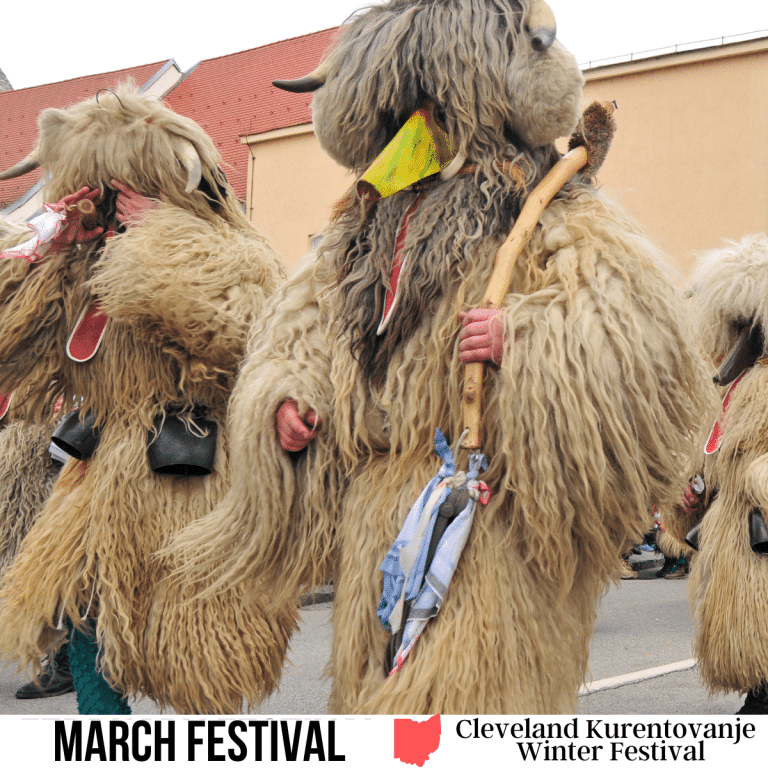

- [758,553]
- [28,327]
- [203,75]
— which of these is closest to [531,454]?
[28,327]

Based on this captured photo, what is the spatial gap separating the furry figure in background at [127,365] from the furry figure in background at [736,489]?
5.38ft

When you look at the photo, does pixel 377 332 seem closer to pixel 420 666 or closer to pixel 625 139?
pixel 420 666

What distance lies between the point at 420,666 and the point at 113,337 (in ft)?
4.71

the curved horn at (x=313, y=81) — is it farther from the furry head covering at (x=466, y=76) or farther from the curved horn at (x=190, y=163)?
the curved horn at (x=190, y=163)

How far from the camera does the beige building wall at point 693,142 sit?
1139cm

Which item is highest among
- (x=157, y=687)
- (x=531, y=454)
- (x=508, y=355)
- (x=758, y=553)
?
(x=508, y=355)

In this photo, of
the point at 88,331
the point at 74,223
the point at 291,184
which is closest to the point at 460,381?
the point at 88,331

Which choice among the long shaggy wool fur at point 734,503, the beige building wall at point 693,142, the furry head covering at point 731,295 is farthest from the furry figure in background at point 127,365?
the beige building wall at point 693,142

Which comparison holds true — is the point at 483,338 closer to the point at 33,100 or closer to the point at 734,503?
the point at 734,503

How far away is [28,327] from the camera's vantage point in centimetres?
281

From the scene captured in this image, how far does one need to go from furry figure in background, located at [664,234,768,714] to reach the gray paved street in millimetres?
497

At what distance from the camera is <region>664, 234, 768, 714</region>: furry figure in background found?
330 cm

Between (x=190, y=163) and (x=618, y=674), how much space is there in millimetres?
3568

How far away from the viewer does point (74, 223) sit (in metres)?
2.83
